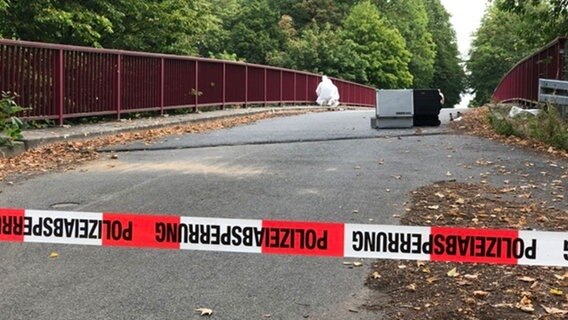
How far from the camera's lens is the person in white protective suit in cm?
3381

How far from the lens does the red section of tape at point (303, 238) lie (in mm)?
3857

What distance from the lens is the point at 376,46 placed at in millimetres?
62656

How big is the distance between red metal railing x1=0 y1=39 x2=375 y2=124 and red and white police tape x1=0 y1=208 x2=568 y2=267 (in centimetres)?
770

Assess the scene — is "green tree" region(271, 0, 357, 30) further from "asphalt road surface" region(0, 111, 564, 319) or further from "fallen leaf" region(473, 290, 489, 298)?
"fallen leaf" region(473, 290, 489, 298)

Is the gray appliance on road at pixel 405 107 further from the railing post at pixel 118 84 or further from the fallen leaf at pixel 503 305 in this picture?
the fallen leaf at pixel 503 305

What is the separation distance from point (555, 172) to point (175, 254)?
5365mm

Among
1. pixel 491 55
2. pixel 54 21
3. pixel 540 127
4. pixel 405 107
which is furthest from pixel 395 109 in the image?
pixel 491 55

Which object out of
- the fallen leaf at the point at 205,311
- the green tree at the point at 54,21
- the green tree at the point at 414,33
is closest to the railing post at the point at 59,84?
the green tree at the point at 54,21

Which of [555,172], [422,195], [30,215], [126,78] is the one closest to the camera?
[30,215]

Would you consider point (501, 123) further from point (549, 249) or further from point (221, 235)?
point (221, 235)

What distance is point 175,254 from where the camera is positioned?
5324mm

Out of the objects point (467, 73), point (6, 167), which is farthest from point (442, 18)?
point (6, 167)

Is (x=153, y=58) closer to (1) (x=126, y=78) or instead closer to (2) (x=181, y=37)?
(1) (x=126, y=78)

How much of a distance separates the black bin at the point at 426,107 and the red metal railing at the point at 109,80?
6.26 meters
